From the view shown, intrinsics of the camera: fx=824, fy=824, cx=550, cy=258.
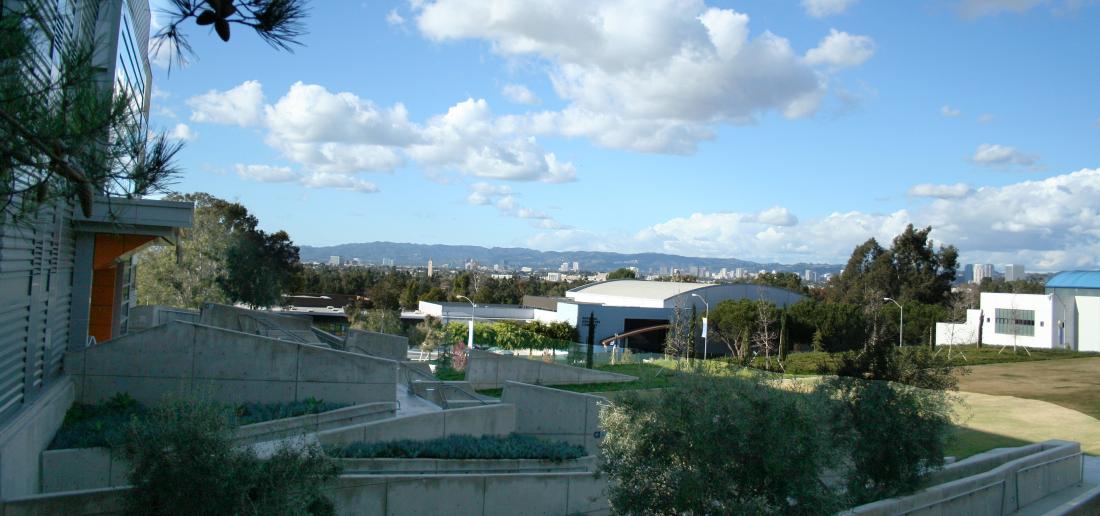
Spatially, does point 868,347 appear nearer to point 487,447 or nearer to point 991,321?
point 487,447

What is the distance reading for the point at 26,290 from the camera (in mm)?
12414

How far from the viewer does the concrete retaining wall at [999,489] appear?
34.0 feet

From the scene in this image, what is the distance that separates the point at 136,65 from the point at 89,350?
833 cm

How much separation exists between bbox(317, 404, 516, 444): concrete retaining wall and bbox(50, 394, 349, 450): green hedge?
1587 millimetres

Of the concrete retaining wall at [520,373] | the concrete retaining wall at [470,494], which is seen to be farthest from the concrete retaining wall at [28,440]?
the concrete retaining wall at [520,373]

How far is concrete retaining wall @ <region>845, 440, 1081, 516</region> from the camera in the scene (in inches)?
408

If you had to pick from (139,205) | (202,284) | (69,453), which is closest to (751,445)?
Result: (69,453)

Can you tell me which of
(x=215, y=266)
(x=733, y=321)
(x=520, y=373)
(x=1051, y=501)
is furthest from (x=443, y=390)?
(x=733, y=321)

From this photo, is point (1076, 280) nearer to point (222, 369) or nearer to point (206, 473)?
point (222, 369)

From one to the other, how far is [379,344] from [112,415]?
13.2 metres

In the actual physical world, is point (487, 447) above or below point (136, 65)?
below

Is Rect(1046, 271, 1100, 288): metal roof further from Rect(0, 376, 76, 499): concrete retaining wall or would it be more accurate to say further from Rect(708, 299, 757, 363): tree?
Rect(0, 376, 76, 499): concrete retaining wall

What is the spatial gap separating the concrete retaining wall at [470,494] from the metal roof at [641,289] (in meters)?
61.5

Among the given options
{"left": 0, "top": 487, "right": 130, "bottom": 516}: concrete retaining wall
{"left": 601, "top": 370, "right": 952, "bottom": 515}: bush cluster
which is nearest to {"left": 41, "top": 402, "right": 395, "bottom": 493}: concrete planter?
{"left": 0, "top": 487, "right": 130, "bottom": 516}: concrete retaining wall
